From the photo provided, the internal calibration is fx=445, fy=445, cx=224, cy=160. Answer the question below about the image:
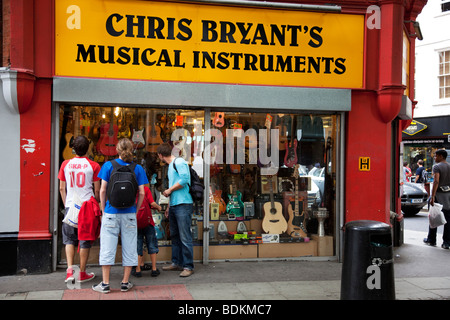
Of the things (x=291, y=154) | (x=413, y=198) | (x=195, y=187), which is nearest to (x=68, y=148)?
(x=195, y=187)

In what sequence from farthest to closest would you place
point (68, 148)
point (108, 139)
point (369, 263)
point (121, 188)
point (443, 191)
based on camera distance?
1. point (443, 191)
2. point (108, 139)
3. point (68, 148)
4. point (121, 188)
5. point (369, 263)

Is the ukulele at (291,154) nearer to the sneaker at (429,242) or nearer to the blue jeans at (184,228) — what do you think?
the blue jeans at (184,228)

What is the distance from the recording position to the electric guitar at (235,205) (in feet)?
25.3

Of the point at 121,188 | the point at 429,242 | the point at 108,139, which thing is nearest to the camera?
the point at 121,188

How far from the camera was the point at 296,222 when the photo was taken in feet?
25.7

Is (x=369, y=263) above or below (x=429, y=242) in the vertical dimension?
above

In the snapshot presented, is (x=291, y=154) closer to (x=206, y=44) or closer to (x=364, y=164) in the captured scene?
(x=364, y=164)

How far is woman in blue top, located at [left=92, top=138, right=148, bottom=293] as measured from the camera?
5.55m

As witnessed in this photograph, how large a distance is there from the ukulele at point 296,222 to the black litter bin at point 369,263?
2996mm

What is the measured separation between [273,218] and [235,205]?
0.70m

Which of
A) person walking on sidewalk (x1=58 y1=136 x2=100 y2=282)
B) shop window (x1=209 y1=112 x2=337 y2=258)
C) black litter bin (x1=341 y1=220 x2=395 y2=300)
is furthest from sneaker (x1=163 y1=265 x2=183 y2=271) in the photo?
black litter bin (x1=341 y1=220 x2=395 y2=300)

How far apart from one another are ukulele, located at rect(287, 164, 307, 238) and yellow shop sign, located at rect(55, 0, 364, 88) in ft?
6.16

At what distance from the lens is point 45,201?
6.51m
